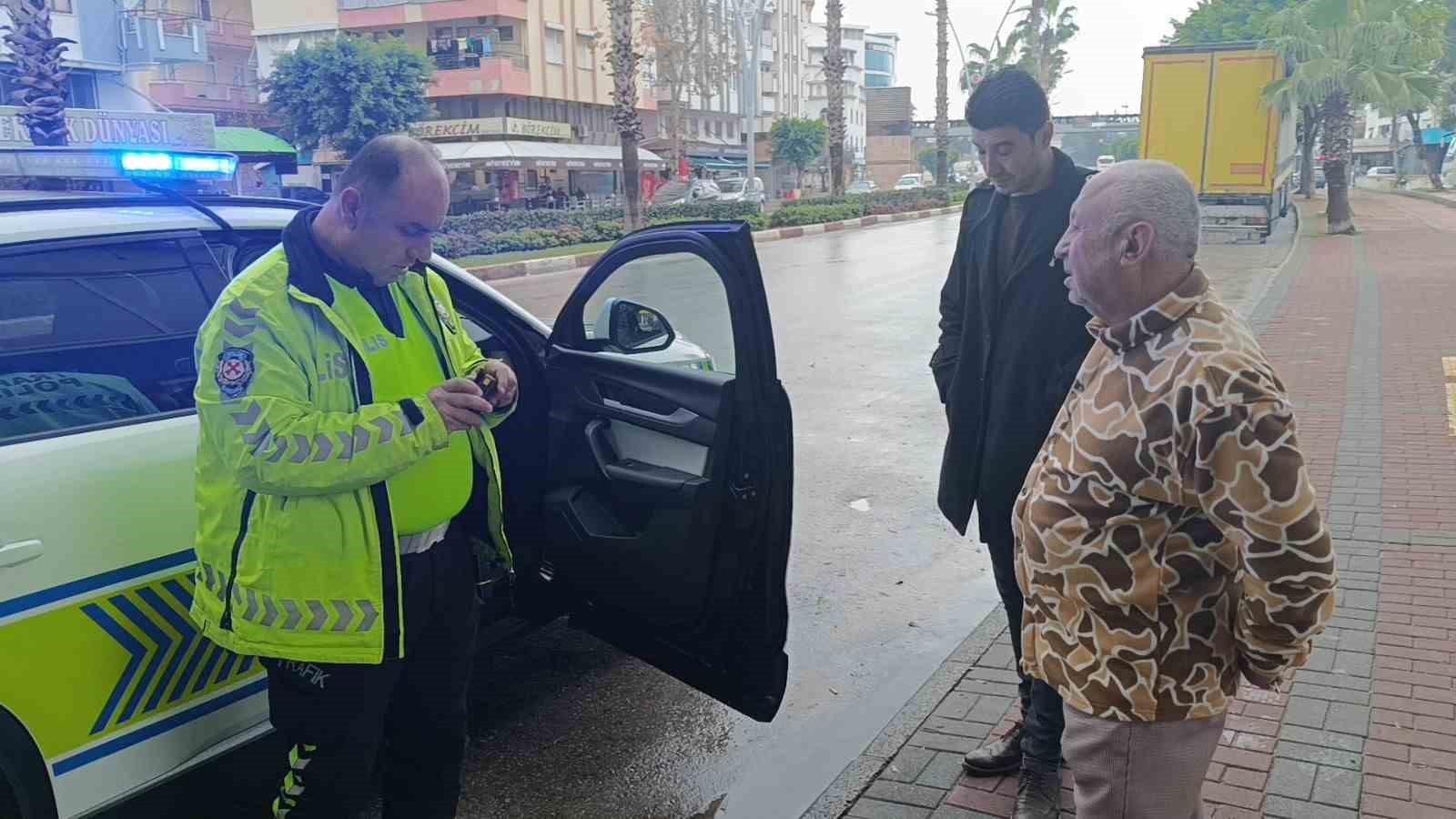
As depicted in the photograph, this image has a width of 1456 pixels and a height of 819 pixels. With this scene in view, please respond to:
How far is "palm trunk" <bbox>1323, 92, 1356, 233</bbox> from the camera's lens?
72.3ft

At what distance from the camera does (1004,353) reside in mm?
2779

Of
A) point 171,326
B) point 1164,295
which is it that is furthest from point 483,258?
point 1164,295

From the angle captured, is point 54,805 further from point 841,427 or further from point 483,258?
point 483,258

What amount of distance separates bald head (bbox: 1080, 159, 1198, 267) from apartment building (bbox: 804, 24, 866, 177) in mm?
87025

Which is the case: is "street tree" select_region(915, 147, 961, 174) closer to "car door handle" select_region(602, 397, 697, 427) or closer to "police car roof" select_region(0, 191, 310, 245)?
"car door handle" select_region(602, 397, 697, 427)

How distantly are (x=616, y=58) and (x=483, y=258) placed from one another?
6688mm

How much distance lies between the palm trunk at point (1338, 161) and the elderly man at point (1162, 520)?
76.0 ft

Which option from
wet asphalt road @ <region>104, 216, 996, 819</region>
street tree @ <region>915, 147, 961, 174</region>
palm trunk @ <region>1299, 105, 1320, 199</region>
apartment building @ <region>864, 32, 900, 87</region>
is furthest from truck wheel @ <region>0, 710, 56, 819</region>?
apartment building @ <region>864, 32, 900, 87</region>

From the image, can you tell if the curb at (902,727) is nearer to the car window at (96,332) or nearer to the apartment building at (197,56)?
the car window at (96,332)

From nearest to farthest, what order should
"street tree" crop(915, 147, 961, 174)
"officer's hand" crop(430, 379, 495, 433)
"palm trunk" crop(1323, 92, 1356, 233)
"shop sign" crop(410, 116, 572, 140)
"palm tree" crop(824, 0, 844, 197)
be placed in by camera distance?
"officer's hand" crop(430, 379, 495, 433)
"palm trunk" crop(1323, 92, 1356, 233)
"palm tree" crop(824, 0, 844, 197)
"shop sign" crop(410, 116, 572, 140)
"street tree" crop(915, 147, 961, 174)

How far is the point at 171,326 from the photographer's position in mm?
2922

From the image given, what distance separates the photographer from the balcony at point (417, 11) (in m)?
45.6

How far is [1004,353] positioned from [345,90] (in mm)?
33322

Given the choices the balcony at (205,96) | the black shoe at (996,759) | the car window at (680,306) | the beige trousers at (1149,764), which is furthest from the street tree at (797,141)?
the beige trousers at (1149,764)
